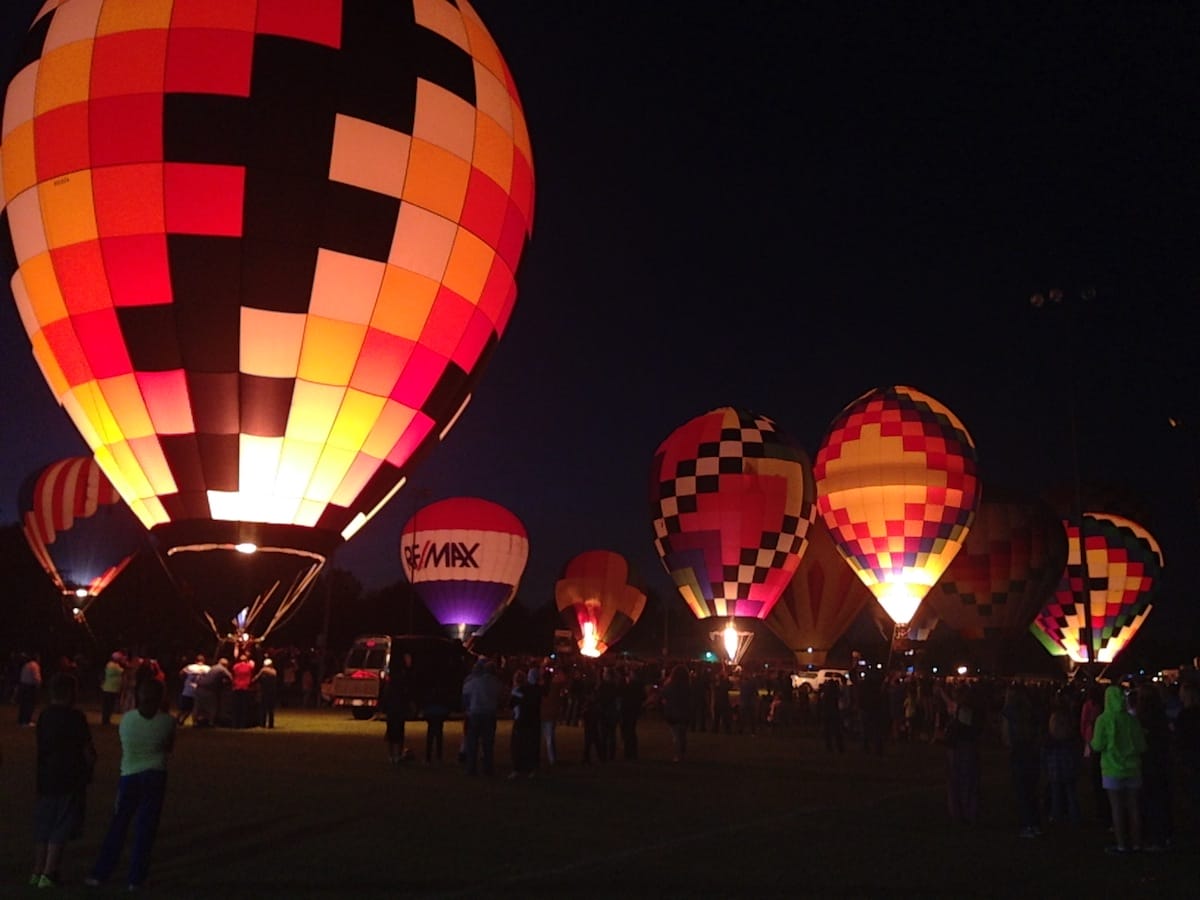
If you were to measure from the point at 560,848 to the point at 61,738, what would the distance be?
136 inches

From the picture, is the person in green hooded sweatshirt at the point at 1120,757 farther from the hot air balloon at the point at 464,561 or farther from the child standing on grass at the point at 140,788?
the hot air balloon at the point at 464,561

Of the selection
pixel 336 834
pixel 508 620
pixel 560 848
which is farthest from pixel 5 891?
pixel 508 620

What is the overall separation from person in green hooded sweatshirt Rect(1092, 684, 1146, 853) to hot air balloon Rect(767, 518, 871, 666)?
107 feet

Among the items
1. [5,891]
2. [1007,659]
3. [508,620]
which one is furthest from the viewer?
[508,620]

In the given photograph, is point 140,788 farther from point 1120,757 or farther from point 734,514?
point 734,514

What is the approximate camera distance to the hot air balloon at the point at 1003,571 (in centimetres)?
3966

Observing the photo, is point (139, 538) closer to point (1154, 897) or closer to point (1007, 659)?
point (1007, 659)

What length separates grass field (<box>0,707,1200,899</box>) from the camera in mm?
7137

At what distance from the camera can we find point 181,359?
13273 millimetres

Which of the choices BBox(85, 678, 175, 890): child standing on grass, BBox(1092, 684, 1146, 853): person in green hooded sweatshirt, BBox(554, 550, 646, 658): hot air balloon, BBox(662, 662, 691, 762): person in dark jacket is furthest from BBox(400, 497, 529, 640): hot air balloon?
BBox(85, 678, 175, 890): child standing on grass

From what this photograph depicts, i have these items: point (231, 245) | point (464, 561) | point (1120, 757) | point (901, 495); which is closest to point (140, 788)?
point (1120, 757)

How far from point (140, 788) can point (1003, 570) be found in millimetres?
36742

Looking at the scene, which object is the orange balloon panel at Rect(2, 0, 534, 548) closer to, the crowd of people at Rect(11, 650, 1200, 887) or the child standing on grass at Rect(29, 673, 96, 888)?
the crowd of people at Rect(11, 650, 1200, 887)

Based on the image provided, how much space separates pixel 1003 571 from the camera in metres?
39.7
